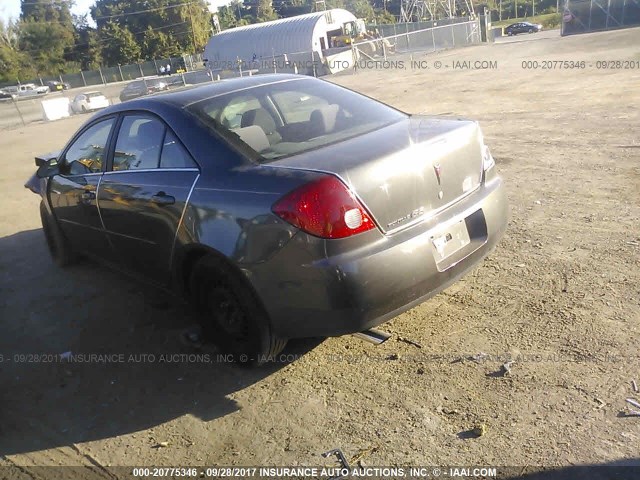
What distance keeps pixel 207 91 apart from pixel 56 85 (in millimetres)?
63615

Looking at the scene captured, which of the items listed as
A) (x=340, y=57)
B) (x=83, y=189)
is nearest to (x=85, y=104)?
(x=340, y=57)

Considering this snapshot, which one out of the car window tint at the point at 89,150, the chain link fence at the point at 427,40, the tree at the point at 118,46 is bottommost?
the chain link fence at the point at 427,40

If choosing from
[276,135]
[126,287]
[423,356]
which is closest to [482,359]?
[423,356]

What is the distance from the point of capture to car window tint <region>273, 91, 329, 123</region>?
403cm

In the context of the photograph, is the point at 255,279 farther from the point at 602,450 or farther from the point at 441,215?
the point at 602,450

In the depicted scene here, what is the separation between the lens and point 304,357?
3639 mm

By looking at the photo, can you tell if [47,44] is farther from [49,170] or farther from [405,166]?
[405,166]

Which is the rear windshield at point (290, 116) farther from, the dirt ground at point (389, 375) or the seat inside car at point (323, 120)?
the dirt ground at point (389, 375)

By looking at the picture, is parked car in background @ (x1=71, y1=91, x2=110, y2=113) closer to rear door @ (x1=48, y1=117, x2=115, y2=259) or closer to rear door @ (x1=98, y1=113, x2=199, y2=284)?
rear door @ (x1=48, y1=117, x2=115, y2=259)

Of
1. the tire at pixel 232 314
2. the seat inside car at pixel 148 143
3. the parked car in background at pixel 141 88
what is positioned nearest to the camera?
the tire at pixel 232 314

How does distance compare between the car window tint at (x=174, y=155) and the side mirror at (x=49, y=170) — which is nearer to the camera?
the car window tint at (x=174, y=155)

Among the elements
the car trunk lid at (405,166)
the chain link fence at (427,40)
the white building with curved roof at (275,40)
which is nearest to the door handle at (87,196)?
the car trunk lid at (405,166)

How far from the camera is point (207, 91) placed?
4051 mm

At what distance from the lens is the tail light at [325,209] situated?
2.85 meters
